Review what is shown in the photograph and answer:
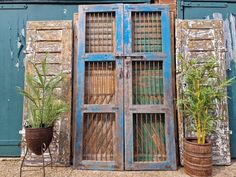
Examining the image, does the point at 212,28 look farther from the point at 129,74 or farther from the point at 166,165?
the point at 166,165

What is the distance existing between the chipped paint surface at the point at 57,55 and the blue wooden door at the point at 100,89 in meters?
0.15

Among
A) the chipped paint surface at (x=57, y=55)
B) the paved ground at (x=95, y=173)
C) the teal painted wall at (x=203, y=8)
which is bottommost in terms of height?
the paved ground at (x=95, y=173)

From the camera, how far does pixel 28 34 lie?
282 centimetres

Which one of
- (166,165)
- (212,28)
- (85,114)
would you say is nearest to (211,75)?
(212,28)

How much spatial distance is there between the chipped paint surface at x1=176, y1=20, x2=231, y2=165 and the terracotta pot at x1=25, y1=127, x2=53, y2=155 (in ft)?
5.02

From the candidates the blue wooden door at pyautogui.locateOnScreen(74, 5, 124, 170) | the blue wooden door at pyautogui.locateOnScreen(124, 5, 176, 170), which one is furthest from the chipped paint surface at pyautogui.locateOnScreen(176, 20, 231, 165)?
the blue wooden door at pyautogui.locateOnScreen(74, 5, 124, 170)

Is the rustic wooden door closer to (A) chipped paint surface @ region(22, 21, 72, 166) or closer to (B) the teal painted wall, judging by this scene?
(A) chipped paint surface @ region(22, 21, 72, 166)

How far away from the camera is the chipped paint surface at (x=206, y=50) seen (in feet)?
8.61

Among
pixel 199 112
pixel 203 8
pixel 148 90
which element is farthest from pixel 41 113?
pixel 203 8

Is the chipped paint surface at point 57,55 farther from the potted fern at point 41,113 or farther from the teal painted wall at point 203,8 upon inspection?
the teal painted wall at point 203,8

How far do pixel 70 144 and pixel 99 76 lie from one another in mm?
909

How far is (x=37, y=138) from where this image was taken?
2227 millimetres

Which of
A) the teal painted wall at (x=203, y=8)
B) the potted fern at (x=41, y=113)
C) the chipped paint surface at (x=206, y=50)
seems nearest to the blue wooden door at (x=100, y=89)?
the potted fern at (x=41, y=113)

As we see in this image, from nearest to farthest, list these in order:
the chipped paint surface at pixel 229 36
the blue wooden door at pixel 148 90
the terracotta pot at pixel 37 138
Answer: the terracotta pot at pixel 37 138
the blue wooden door at pixel 148 90
the chipped paint surface at pixel 229 36
